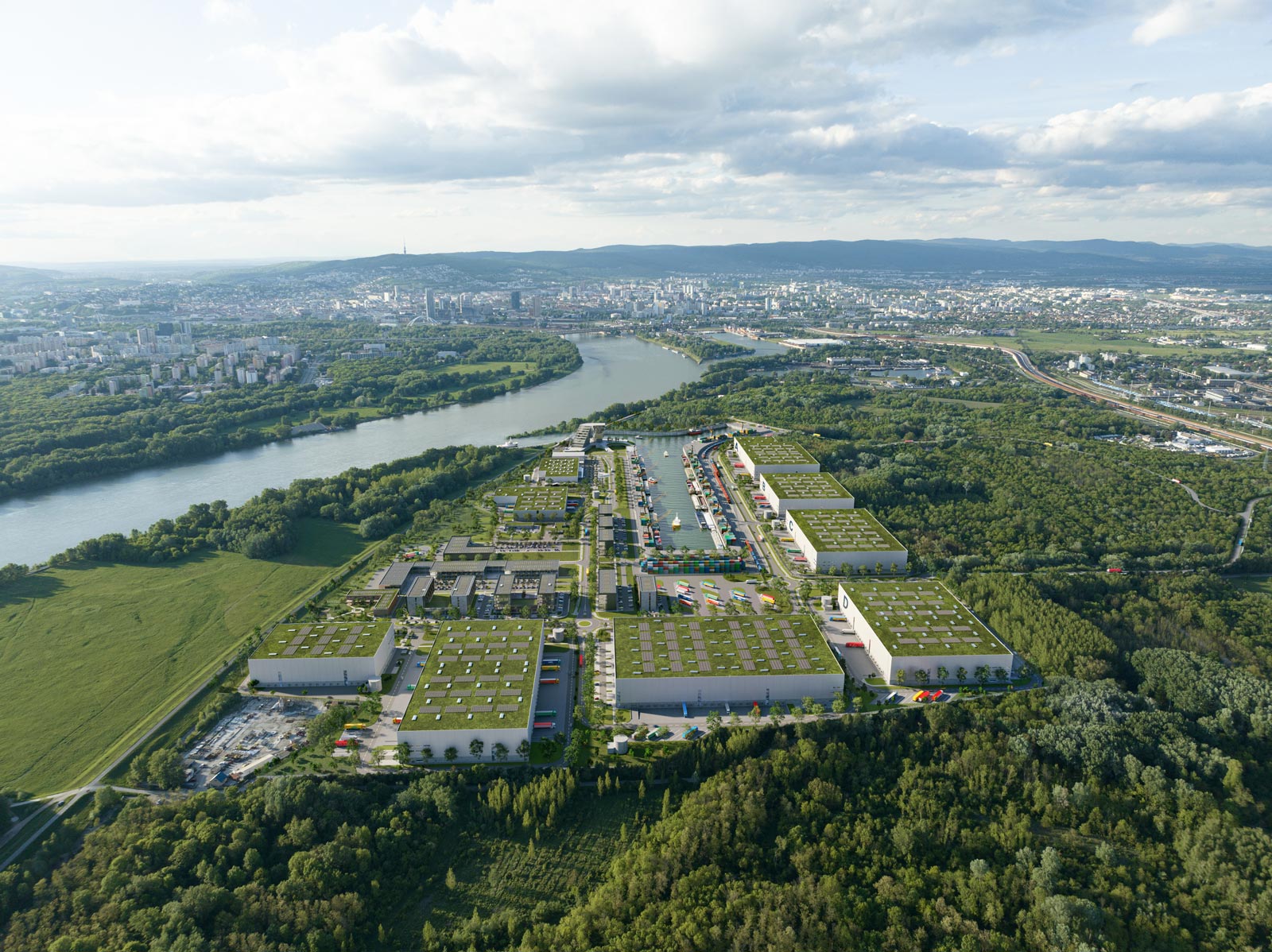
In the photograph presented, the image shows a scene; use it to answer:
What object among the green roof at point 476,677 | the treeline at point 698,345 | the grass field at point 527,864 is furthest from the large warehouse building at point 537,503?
the treeline at point 698,345

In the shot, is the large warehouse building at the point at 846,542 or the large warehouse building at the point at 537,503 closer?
the large warehouse building at the point at 846,542

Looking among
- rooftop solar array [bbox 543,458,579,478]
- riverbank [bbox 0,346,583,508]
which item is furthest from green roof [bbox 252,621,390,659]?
riverbank [bbox 0,346,583,508]

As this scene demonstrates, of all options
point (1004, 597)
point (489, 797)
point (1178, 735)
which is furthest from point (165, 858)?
point (1004, 597)

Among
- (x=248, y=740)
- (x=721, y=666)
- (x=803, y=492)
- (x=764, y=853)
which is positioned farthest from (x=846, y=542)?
(x=248, y=740)

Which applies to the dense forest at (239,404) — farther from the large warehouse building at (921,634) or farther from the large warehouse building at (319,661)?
the large warehouse building at (921,634)

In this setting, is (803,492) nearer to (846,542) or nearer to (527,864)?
(846,542)

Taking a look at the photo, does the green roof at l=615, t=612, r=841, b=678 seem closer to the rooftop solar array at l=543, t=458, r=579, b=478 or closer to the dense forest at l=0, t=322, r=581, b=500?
the rooftop solar array at l=543, t=458, r=579, b=478
